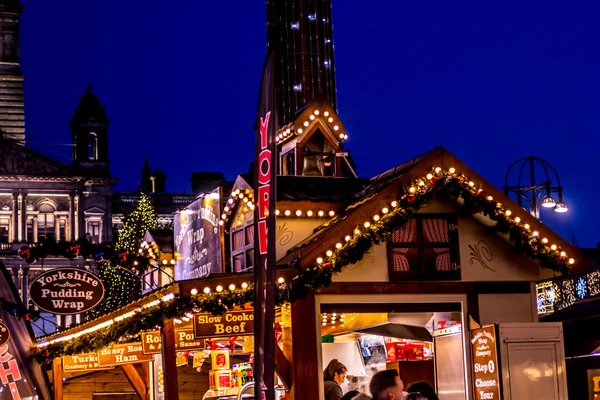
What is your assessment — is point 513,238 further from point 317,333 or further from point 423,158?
point 317,333

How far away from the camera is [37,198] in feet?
223

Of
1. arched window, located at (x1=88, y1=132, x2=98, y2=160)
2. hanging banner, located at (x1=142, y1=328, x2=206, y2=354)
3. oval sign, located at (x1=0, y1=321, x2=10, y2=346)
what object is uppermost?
arched window, located at (x1=88, y1=132, x2=98, y2=160)

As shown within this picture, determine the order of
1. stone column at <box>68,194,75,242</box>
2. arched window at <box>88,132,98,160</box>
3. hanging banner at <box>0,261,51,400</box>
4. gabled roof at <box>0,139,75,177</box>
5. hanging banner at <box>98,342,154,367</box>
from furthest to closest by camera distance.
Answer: arched window at <box>88,132,98,160</box> → stone column at <box>68,194,75,242</box> → gabled roof at <box>0,139,75,177</box> → hanging banner at <box>98,342,154,367</box> → hanging banner at <box>0,261,51,400</box>

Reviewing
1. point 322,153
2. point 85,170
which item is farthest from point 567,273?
point 85,170

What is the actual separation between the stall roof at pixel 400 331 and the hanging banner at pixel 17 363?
5995mm

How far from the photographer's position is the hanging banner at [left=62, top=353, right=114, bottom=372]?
20172 millimetres

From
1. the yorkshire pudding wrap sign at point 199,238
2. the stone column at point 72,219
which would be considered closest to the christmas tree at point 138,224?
the stone column at point 72,219

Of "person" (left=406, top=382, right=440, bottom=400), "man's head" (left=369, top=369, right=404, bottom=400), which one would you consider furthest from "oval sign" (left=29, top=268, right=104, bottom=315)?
"man's head" (left=369, top=369, right=404, bottom=400)

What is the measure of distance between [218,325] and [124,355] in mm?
5516

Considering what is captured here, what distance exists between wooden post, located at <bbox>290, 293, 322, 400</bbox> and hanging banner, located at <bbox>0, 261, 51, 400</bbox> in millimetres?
6700

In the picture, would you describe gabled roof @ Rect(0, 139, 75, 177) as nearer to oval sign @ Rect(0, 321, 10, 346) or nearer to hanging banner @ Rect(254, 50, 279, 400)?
oval sign @ Rect(0, 321, 10, 346)

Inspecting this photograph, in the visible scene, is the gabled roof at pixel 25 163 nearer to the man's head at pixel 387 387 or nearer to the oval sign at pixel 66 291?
the oval sign at pixel 66 291

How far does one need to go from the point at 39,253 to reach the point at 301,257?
13.8 ft

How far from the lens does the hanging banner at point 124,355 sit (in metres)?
19.0
